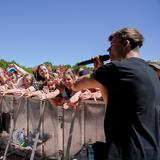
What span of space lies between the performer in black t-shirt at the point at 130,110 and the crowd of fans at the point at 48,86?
2.32 m

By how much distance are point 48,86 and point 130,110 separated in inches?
191

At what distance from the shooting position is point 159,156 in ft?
9.43

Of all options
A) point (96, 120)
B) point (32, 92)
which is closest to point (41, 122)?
point (32, 92)

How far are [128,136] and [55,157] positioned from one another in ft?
14.3

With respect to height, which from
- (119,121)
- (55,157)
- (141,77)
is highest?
(141,77)

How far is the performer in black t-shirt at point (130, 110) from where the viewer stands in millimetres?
2811

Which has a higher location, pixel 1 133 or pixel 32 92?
pixel 32 92

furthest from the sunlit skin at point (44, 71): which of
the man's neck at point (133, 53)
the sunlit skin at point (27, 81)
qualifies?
the man's neck at point (133, 53)

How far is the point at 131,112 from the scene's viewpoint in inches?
111

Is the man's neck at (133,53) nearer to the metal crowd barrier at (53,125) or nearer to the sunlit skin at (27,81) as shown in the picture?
the metal crowd barrier at (53,125)

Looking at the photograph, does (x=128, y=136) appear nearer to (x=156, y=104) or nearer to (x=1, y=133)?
(x=156, y=104)

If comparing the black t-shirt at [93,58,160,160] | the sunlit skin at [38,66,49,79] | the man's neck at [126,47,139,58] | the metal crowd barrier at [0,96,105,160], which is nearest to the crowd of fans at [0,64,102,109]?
the sunlit skin at [38,66,49,79]

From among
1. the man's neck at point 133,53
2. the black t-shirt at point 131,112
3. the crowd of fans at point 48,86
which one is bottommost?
the black t-shirt at point 131,112

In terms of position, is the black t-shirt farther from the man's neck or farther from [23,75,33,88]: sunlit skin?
[23,75,33,88]: sunlit skin
